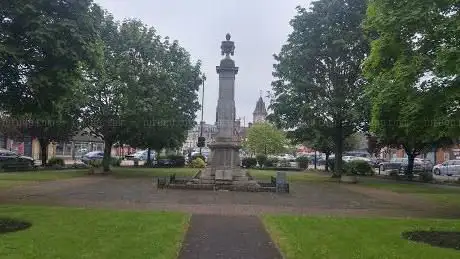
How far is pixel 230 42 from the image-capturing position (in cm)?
3005

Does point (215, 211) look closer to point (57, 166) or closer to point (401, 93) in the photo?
point (401, 93)

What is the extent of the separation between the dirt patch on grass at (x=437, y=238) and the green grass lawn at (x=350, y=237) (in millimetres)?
328

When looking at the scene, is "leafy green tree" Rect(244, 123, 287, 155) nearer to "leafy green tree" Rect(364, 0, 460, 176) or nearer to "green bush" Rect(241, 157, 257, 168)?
"green bush" Rect(241, 157, 257, 168)

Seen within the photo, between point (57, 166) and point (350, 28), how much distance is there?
2654cm

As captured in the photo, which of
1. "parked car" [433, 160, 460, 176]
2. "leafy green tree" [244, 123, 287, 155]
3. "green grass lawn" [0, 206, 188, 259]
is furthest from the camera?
"leafy green tree" [244, 123, 287, 155]

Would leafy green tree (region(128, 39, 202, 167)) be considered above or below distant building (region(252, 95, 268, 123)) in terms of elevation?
below

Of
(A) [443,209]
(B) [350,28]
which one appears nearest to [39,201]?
(A) [443,209]

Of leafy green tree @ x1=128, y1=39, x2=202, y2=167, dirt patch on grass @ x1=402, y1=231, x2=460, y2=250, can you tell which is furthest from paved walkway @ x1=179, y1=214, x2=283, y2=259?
leafy green tree @ x1=128, y1=39, x2=202, y2=167

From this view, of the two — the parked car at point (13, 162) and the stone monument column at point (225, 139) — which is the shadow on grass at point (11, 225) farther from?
the parked car at point (13, 162)

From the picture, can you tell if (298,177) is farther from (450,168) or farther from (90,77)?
(450,168)

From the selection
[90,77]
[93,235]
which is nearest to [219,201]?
[93,235]

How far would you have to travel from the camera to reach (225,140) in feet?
92.7

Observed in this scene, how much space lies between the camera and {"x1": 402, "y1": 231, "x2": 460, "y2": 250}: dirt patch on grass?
11.6 meters

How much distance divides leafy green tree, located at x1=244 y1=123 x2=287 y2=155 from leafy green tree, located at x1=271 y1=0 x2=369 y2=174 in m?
41.3
